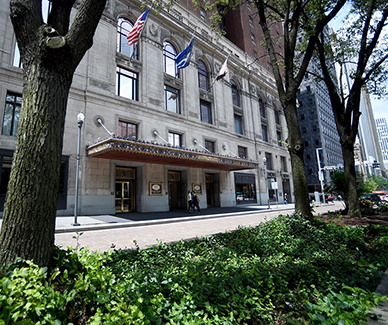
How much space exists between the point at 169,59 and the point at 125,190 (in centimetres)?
1448

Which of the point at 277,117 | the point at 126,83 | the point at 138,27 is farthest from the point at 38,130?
the point at 277,117

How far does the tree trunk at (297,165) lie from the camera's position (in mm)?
7813

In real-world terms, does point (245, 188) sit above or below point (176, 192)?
above

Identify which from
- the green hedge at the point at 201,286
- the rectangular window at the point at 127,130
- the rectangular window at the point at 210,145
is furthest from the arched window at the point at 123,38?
the green hedge at the point at 201,286

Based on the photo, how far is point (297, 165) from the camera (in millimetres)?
7980

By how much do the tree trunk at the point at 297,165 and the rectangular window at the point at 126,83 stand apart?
14974 millimetres

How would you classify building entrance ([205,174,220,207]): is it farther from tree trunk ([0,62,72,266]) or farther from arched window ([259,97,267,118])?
tree trunk ([0,62,72,266])

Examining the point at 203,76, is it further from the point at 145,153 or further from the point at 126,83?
the point at 145,153

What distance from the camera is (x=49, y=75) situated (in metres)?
3.04

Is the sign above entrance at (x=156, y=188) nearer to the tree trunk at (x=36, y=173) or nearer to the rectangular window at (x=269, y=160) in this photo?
the tree trunk at (x=36, y=173)

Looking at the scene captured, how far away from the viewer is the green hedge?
188cm

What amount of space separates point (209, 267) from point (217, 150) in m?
22.3

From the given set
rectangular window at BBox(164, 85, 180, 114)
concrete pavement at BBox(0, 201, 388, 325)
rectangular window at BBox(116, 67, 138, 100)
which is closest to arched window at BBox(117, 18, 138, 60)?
rectangular window at BBox(116, 67, 138, 100)

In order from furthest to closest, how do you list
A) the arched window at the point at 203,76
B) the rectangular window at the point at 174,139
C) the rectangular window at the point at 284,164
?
the rectangular window at the point at 284,164 < the arched window at the point at 203,76 < the rectangular window at the point at 174,139
